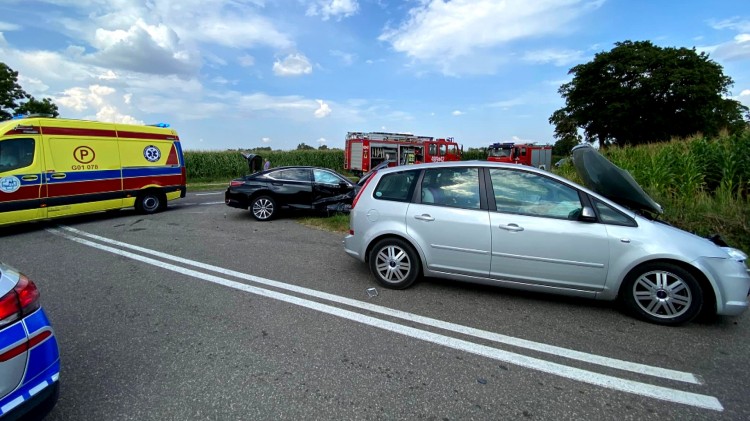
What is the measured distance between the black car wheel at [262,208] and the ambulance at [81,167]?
3.04 meters

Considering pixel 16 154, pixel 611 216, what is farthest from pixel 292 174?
pixel 611 216

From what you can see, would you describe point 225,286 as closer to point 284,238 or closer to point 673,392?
point 284,238

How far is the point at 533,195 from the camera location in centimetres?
389

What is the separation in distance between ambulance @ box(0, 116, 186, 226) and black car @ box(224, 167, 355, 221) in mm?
2357

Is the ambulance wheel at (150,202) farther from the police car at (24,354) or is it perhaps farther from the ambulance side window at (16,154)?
the police car at (24,354)

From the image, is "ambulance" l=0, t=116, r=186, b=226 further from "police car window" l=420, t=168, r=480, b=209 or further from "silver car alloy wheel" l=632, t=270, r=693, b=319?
"silver car alloy wheel" l=632, t=270, r=693, b=319

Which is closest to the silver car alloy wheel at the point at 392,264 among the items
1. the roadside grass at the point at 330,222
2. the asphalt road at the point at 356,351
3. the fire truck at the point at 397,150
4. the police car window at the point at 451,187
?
the asphalt road at the point at 356,351

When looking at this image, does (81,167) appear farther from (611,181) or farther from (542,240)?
(611,181)

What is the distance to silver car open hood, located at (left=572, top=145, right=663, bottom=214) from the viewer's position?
4.09m

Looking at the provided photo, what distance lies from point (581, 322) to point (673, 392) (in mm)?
1020

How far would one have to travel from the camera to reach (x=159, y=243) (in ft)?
21.3

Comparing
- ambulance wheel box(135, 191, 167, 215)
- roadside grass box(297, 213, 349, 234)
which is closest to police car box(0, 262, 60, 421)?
roadside grass box(297, 213, 349, 234)

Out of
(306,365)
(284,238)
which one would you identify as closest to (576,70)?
(284,238)

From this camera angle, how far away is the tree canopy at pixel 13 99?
84.4ft
